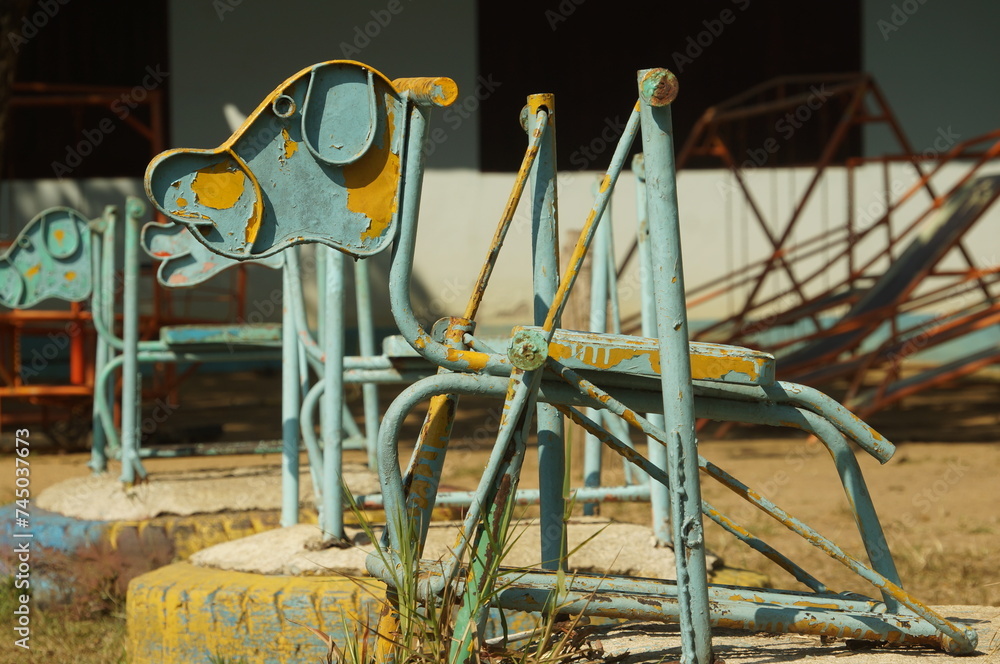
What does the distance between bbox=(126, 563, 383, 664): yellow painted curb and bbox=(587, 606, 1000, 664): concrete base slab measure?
0.54 metres

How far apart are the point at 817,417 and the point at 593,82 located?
665cm

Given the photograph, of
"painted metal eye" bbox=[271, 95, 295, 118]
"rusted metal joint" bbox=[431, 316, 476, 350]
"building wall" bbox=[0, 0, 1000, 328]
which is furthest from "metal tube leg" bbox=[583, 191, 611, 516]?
"building wall" bbox=[0, 0, 1000, 328]

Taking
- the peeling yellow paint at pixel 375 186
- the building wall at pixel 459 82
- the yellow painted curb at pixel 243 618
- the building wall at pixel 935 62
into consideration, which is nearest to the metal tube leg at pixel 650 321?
the yellow painted curb at pixel 243 618

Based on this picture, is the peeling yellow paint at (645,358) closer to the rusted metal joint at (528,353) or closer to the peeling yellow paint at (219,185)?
the rusted metal joint at (528,353)

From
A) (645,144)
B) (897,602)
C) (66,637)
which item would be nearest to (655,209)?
(645,144)

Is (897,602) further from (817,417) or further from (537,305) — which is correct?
(537,305)

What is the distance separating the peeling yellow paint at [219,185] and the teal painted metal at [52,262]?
8.40 ft

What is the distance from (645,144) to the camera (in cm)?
130

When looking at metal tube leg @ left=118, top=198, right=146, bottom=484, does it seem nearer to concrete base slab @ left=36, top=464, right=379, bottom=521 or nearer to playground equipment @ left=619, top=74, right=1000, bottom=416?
concrete base slab @ left=36, top=464, right=379, bottom=521

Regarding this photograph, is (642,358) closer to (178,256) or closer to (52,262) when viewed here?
(178,256)

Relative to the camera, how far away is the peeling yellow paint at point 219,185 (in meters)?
1.28

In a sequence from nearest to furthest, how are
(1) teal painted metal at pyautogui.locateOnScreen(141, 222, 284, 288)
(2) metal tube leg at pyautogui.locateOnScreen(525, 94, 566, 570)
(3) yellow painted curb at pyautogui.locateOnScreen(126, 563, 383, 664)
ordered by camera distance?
1. (2) metal tube leg at pyautogui.locateOnScreen(525, 94, 566, 570)
2. (3) yellow painted curb at pyautogui.locateOnScreen(126, 563, 383, 664)
3. (1) teal painted metal at pyautogui.locateOnScreen(141, 222, 284, 288)

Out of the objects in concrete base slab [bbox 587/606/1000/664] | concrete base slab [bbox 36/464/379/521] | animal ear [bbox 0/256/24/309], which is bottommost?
concrete base slab [bbox 36/464/379/521]

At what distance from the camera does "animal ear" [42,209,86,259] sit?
144 inches
